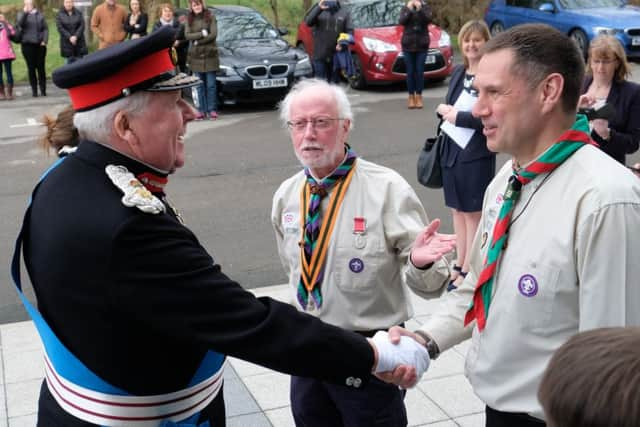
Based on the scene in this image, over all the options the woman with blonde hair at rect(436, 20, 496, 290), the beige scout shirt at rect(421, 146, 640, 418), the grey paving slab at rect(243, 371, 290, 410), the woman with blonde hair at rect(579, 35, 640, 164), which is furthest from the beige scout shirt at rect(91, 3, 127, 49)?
the beige scout shirt at rect(421, 146, 640, 418)

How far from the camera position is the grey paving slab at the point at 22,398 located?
4.92 meters

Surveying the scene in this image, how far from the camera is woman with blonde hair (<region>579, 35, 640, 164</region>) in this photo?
643 cm

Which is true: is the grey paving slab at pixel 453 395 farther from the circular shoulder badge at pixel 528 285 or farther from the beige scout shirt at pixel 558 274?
the circular shoulder badge at pixel 528 285

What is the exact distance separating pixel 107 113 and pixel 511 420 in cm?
162

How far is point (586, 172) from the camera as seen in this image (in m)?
2.50

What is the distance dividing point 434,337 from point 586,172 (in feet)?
3.04

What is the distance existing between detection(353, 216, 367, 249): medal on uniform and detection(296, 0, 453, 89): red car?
12.6 m

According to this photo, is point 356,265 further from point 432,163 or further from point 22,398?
point 432,163

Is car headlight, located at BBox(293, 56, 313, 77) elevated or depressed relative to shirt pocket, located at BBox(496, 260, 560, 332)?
depressed

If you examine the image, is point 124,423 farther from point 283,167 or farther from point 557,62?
point 283,167

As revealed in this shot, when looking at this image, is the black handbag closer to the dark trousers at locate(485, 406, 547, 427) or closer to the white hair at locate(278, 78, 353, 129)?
the white hair at locate(278, 78, 353, 129)

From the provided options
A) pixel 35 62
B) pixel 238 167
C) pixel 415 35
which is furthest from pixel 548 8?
pixel 35 62

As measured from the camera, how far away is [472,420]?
465cm

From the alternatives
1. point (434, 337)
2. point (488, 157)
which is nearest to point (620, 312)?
point (434, 337)
